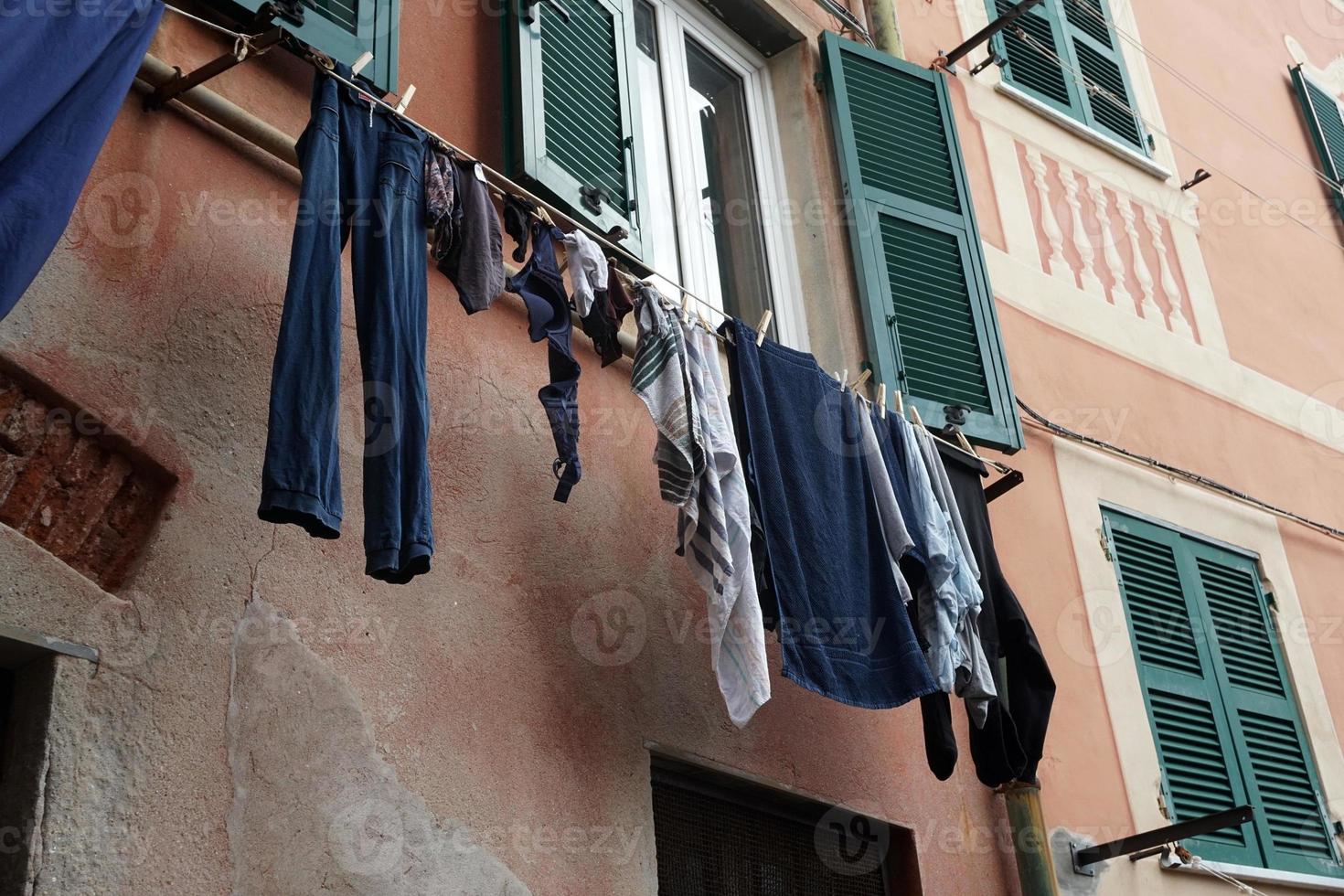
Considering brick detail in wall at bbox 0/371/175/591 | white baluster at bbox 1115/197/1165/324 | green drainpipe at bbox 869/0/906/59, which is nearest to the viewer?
brick detail in wall at bbox 0/371/175/591

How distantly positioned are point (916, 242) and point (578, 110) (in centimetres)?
172

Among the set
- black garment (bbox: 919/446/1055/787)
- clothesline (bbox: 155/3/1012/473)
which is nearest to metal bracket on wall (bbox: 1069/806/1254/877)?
black garment (bbox: 919/446/1055/787)

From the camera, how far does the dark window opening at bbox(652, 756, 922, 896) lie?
13.5 ft

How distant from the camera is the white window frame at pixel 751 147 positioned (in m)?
5.50

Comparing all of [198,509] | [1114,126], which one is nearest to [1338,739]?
[1114,126]

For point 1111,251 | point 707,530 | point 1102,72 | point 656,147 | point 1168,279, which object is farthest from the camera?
point 1102,72

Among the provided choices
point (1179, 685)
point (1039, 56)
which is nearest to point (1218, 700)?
point (1179, 685)

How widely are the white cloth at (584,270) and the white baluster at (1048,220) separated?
3462 millimetres

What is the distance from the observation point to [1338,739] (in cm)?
632

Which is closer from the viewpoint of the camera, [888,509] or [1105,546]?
[888,509]

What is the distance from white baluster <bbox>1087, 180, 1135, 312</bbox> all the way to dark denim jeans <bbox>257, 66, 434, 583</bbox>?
4374 millimetres

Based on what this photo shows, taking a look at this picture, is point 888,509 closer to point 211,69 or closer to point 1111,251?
point 211,69

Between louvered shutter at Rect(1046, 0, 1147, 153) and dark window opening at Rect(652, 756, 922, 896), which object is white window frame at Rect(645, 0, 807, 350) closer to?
dark window opening at Rect(652, 756, 922, 896)

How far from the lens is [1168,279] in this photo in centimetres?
733
